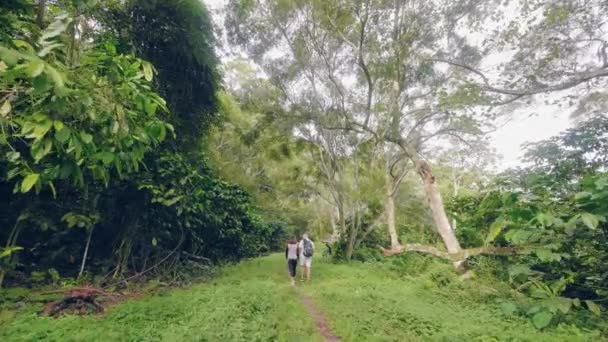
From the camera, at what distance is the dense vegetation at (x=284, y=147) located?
6.02 ft

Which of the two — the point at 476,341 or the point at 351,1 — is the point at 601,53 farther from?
the point at 476,341

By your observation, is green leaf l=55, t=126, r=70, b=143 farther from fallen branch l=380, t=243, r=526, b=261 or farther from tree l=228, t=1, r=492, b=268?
tree l=228, t=1, r=492, b=268

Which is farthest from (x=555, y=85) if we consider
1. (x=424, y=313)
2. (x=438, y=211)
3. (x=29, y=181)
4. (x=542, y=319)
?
(x=29, y=181)

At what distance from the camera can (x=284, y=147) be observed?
573 inches

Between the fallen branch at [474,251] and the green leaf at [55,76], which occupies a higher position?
the green leaf at [55,76]

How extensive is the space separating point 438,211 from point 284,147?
27.4 ft

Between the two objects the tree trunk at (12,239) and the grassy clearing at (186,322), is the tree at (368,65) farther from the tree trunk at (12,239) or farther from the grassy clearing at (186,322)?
the tree trunk at (12,239)

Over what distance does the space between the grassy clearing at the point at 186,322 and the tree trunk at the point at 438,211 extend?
14.1ft

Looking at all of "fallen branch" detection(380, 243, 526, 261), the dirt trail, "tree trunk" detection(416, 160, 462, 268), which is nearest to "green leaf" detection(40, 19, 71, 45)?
the dirt trail

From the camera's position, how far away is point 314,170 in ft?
55.4

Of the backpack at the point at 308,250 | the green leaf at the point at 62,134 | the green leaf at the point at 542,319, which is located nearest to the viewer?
the green leaf at the point at 62,134

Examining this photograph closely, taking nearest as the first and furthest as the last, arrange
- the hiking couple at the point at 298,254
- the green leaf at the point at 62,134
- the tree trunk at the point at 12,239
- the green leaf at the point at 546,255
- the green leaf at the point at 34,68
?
the green leaf at the point at 34,68 < the green leaf at the point at 62,134 < the green leaf at the point at 546,255 < the tree trunk at the point at 12,239 < the hiking couple at the point at 298,254

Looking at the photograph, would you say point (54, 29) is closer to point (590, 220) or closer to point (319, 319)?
point (590, 220)

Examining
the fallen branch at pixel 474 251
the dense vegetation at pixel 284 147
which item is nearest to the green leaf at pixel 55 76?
the dense vegetation at pixel 284 147
